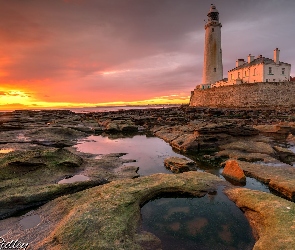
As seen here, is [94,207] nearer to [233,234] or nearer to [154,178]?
[154,178]

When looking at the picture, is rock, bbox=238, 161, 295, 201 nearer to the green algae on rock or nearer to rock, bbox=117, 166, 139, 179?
rock, bbox=117, 166, 139, 179

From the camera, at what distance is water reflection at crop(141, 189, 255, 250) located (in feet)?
20.4

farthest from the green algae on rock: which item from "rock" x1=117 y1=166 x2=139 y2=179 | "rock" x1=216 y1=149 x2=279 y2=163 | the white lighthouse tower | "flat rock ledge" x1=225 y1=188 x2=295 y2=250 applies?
the white lighthouse tower

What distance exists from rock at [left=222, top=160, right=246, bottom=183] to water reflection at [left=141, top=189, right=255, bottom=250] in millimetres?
1990

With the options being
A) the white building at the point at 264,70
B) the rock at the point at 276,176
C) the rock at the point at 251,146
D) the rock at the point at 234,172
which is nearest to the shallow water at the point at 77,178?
the rock at the point at 234,172

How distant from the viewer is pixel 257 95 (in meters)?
63.2

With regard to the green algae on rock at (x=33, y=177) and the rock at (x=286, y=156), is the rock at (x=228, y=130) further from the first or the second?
the green algae on rock at (x=33, y=177)

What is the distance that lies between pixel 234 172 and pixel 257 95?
5973cm

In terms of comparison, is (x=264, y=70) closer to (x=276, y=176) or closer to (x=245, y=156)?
(x=245, y=156)

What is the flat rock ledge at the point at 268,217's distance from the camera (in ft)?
17.8

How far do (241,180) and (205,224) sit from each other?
14.1 feet

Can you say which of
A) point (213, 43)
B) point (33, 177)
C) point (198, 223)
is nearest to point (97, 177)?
point (33, 177)

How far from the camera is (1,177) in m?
10.0

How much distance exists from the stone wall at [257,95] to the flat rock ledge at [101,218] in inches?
2433
